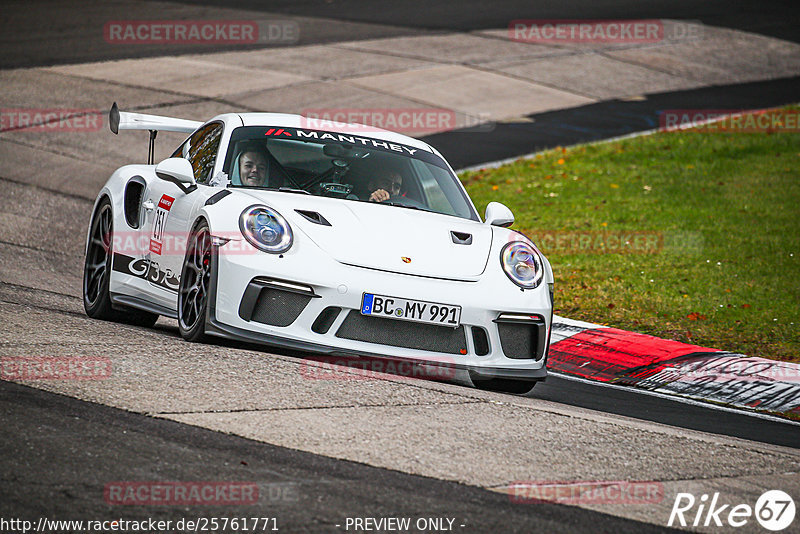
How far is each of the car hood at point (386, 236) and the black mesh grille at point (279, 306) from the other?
322 millimetres

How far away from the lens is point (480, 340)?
6.21 m

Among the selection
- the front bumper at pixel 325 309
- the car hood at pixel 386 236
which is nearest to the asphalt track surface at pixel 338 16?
the car hood at pixel 386 236

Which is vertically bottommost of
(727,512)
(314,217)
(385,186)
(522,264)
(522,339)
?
(727,512)

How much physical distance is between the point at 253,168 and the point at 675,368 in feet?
10.6

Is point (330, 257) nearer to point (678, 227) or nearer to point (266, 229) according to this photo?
point (266, 229)

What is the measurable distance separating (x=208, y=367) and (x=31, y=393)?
0.92 m

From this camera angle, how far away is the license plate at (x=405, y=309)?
19.6ft

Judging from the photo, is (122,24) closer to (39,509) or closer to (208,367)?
(208,367)

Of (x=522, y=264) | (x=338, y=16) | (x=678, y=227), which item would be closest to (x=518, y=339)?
(x=522, y=264)

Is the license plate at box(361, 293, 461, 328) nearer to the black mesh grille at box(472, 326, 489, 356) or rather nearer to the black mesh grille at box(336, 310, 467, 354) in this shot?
the black mesh grille at box(336, 310, 467, 354)

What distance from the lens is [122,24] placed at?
25.8 metres

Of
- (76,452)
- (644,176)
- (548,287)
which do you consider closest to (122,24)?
(644,176)

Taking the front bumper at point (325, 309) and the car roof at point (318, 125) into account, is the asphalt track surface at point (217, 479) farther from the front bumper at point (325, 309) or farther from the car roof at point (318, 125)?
the car roof at point (318, 125)

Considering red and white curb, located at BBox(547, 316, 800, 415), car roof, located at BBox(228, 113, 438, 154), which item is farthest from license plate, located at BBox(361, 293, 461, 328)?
red and white curb, located at BBox(547, 316, 800, 415)
